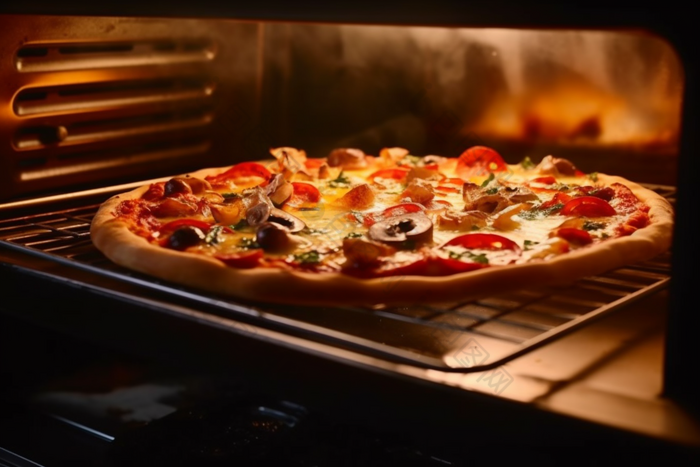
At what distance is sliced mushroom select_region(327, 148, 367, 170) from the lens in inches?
108

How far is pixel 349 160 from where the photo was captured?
2.74 meters

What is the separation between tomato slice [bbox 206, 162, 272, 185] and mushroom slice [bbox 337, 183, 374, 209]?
41 centimetres

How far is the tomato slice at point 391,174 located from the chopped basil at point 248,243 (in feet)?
2.69

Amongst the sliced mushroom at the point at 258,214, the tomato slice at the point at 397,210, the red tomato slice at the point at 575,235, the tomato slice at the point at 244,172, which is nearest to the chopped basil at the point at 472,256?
the red tomato slice at the point at 575,235

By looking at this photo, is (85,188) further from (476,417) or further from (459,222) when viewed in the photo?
(476,417)

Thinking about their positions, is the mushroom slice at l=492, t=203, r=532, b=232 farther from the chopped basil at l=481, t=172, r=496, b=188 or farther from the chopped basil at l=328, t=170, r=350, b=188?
the chopped basil at l=328, t=170, r=350, b=188

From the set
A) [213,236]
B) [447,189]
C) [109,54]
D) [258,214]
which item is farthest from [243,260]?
[109,54]

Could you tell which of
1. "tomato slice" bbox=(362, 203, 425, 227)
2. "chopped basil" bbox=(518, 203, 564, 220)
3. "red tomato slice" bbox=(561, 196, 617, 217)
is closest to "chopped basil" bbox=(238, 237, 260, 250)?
"tomato slice" bbox=(362, 203, 425, 227)

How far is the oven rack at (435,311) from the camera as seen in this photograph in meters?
1.35

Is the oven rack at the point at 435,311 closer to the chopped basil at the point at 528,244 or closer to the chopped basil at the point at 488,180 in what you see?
the chopped basil at the point at 528,244

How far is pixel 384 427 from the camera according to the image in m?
1.24

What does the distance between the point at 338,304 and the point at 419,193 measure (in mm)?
787

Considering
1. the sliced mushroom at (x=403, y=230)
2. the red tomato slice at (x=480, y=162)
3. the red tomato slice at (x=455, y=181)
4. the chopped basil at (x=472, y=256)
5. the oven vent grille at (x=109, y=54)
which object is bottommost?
the chopped basil at (x=472, y=256)

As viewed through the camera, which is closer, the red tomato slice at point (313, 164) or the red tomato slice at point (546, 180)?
the red tomato slice at point (546, 180)
